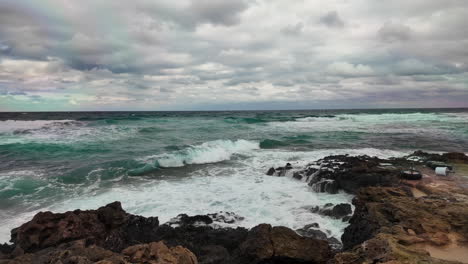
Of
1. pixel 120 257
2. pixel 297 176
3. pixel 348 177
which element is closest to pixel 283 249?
pixel 120 257

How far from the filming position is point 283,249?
17.4 feet

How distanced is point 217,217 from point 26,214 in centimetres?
630

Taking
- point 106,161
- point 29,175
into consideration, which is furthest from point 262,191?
point 29,175

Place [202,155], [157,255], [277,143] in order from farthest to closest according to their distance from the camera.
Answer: [277,143] → [202,155] → [157,255]

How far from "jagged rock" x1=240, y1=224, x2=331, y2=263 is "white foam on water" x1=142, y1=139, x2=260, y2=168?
11.6 m

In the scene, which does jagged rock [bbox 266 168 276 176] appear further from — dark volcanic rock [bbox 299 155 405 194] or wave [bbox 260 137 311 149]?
wave [bbox 260 137 311 149]

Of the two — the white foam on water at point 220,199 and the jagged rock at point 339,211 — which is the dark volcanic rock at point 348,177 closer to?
the white foam on water at point 220,199

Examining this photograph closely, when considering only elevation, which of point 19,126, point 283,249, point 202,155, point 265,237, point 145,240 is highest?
point 19,126

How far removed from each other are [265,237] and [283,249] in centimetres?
42

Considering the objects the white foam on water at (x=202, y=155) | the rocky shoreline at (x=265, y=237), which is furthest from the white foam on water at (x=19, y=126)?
the rocky shoreline at (x=265, y=237)

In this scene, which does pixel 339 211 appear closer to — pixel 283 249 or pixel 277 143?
pixel 283 249

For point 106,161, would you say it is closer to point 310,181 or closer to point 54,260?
point 310,181

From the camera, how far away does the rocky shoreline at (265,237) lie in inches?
178

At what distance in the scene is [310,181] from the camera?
11734mm
